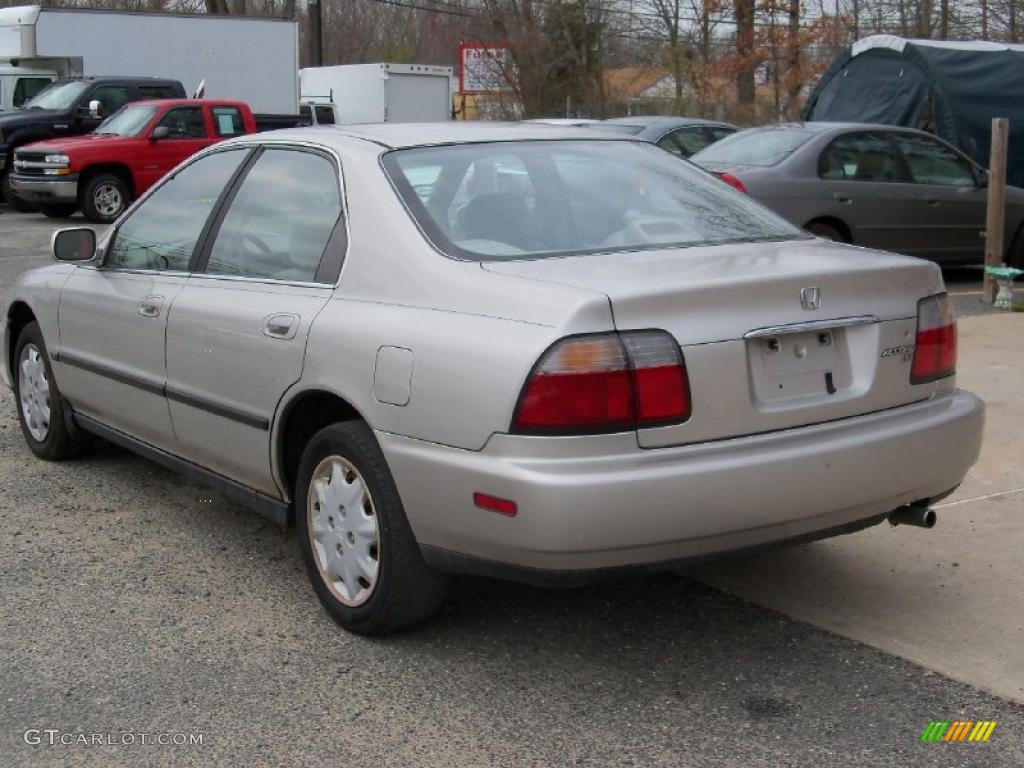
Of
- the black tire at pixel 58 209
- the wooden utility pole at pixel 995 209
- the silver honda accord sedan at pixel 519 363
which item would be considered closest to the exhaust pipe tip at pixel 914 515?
the silver honda accord sedan at pixel 519 363

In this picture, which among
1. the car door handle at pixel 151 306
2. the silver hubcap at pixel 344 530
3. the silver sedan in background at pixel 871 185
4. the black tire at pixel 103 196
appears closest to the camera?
the silver hubcap at pixel 344 530

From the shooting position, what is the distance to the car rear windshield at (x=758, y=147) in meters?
11.3

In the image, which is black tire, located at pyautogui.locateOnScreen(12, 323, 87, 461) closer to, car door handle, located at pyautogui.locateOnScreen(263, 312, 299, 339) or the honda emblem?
car door handle, located at pyautogui.locateOnScreen(263, 312, 299, 339)

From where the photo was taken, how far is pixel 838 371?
370 cm

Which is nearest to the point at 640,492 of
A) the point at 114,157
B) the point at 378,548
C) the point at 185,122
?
the point at 378,548

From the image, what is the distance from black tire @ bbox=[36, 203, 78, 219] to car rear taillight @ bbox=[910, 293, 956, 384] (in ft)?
54.2

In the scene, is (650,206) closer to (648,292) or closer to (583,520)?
(648,292)

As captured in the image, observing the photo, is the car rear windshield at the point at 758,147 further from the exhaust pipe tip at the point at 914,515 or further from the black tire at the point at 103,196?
the black tire at the point at 103,196

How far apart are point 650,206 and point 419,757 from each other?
76.7 inches

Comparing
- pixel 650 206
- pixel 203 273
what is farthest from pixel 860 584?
pixel 203 273

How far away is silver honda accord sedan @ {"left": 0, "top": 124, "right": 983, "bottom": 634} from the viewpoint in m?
3.36

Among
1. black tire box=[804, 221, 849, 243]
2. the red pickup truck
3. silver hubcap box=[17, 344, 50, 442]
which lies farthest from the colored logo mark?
the red pickup truck

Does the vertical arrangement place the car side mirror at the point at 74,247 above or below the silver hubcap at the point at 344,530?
above

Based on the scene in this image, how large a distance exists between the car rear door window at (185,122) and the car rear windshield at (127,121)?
24 cm
